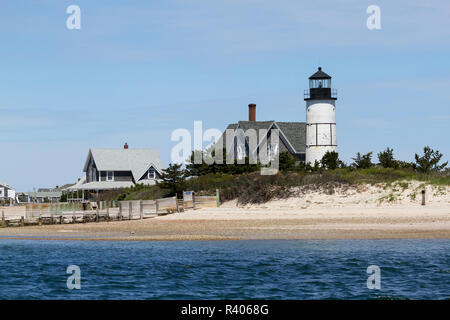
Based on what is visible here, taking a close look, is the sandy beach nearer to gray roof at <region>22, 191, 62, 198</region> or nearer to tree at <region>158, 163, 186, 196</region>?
tree at <region>158, 163, 186, 196</region>

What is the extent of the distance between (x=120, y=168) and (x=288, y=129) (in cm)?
2009

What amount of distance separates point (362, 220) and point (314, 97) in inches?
938

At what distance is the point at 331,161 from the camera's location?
167 feet

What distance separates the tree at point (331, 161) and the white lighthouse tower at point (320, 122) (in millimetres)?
1615

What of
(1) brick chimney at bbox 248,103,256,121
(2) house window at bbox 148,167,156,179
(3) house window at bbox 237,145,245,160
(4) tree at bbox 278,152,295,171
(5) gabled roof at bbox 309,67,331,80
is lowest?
(2) house window at bbox 148,167,156,179

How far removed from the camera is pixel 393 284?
18.7 m

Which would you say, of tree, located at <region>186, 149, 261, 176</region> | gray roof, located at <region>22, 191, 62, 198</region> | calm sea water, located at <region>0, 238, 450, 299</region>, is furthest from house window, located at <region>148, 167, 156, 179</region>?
calm sea water, located at <region>0, 238, 450, 299</region>

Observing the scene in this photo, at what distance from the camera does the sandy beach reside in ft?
98.1

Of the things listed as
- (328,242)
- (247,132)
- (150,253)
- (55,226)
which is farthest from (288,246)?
(247,132)

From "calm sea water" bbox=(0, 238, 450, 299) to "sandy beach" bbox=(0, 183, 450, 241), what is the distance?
1.88m

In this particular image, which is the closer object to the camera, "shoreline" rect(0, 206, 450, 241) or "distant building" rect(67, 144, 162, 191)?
"shoreline" rect(0, 206, 450, 241)

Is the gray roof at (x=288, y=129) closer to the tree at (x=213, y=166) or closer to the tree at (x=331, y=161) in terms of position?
the tree at (x=213, y=166)

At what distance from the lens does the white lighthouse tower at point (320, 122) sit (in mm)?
54188

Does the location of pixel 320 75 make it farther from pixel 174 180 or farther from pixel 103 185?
pixel 103 185
